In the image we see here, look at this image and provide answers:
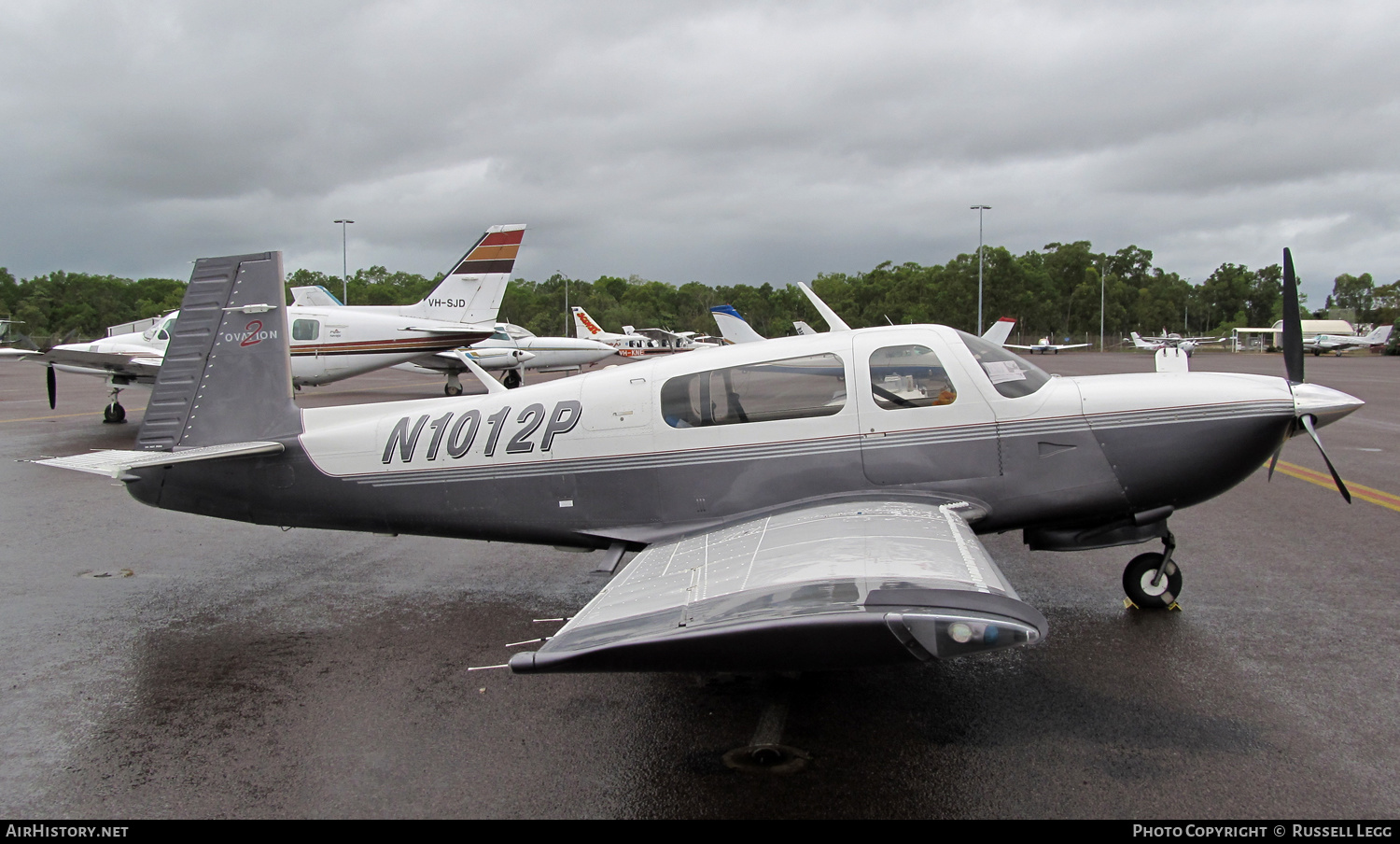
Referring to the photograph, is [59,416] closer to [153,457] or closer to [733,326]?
[733,326]

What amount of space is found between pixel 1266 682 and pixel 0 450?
55.1 ft

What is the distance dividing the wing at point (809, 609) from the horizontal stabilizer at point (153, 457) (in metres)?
2.91

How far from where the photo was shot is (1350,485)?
30.6 feet

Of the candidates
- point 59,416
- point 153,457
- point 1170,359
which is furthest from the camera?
point 59,416

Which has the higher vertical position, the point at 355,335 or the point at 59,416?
the point at 355,335

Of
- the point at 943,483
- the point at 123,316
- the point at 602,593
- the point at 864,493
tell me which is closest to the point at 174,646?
the point at 602,593

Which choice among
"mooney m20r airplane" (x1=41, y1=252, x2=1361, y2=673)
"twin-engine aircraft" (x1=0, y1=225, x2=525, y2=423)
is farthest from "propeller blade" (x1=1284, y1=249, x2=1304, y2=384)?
"twin-engine aircraft" (x1=0, y1=225, x2=525, y2=423)

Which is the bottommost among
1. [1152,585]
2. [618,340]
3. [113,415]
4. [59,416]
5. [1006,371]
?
[1152,585]

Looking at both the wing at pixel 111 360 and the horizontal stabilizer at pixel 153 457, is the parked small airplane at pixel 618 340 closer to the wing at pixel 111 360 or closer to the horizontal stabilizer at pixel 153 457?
the wing at pixel 111 360

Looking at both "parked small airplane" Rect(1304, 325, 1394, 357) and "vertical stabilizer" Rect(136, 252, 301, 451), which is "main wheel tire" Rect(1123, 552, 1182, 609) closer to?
"vertical stabilizer" Rect(136, 252, 301, 451)

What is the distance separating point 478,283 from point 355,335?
4580 millimetres

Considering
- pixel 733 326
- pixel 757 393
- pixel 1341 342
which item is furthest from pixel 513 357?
pixel 1341 342

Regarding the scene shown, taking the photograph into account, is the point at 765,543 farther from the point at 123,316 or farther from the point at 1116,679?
the point at 123,316

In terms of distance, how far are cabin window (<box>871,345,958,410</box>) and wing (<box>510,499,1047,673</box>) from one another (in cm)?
91
